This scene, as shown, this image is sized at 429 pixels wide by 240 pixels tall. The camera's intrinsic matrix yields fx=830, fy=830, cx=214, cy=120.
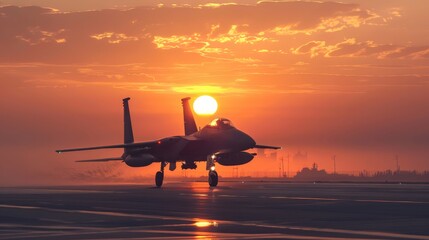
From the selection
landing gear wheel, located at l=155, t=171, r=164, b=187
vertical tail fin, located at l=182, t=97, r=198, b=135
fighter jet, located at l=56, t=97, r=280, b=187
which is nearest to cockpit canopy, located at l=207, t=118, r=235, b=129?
fighter jet, located at l=56, t=97, r=280, b=187

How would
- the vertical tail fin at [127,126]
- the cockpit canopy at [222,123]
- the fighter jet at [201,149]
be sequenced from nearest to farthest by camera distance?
1. the fighter jet at [201,149]
2. the cockpit canopy at [222,123]
3. the vertical tail fin at [127,126]

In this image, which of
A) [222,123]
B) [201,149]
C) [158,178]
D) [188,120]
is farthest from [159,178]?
[188,120]

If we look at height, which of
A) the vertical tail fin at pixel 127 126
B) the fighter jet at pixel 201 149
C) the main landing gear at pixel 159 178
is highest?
the vertical tail fin at pixel 127 126

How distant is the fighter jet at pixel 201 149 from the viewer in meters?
61.3

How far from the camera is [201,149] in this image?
6412 cm

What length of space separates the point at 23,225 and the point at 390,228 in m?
9.52

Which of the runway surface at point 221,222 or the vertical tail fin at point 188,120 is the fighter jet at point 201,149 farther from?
the runway surface at point 221,222

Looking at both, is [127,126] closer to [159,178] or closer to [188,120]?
[188,120]

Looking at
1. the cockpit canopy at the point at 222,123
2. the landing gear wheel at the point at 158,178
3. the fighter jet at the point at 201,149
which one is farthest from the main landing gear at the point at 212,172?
the landing gear wheel at the point at 158,178

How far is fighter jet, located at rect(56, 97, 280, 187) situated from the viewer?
2413 inches

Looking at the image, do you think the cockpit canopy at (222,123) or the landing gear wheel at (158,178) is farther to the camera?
the landing gear wheel at (158,178)

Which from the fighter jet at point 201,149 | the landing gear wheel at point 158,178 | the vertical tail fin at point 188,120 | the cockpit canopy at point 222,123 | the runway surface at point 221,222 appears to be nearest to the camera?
the runway surface at point 221,222

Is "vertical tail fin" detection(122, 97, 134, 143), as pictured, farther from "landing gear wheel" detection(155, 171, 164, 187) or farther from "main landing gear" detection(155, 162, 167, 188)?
"landing gear wheel" detection(155, 171, 164, 187)

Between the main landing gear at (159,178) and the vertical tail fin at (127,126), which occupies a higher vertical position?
the vertical tail fin at (127,126)
